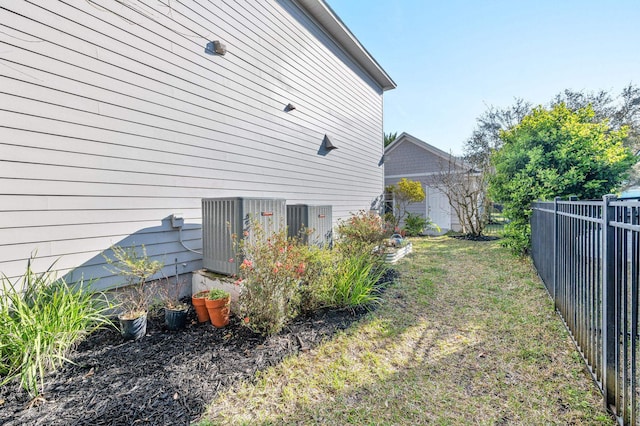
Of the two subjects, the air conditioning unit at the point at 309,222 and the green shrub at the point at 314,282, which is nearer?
the green shrub at the point at 314,282

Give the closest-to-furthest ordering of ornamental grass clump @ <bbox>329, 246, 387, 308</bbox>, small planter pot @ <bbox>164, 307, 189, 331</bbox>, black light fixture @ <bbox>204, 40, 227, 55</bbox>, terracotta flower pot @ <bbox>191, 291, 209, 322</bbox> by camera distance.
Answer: small planter pot @ <bbox>164, 307, 189, 331</bbox> < terracotta flower pot @ <bbox>191, 291, 209, 322</bbox> < ornamental grass clump @ <bbox>329, 246, 387, 308</bbox> < black light fixture @ <bbox>204, 40, 227, 55</bbox>

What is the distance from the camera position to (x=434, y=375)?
2.49 m

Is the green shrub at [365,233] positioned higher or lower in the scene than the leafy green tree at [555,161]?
lower

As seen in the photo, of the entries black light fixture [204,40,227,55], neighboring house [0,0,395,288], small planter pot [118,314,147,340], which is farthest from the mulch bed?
black light fixture [204,40,227,55]

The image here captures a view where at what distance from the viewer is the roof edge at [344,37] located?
655 centimetres

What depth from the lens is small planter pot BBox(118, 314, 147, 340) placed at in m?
2.89

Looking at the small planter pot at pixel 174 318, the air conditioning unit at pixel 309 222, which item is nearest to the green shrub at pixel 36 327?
the small planter pot at pixel 174 318

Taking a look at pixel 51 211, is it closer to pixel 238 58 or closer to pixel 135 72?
pixel 135 72

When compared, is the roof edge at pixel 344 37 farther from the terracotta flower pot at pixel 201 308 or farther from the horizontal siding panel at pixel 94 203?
the terracotta flower pot at pixel 201 308

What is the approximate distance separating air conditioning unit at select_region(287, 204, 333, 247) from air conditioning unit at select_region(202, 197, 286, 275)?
83cm

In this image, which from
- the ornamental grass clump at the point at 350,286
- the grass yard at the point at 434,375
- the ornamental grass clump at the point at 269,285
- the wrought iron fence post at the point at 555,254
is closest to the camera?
the grass yard at the point at 434,375

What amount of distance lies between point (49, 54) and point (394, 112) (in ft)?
70.9

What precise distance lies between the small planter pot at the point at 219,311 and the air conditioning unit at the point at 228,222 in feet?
1.60

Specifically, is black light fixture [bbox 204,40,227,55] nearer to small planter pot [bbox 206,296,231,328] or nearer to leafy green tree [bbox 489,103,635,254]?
small planter pot [bbox 206,296,231,328]
